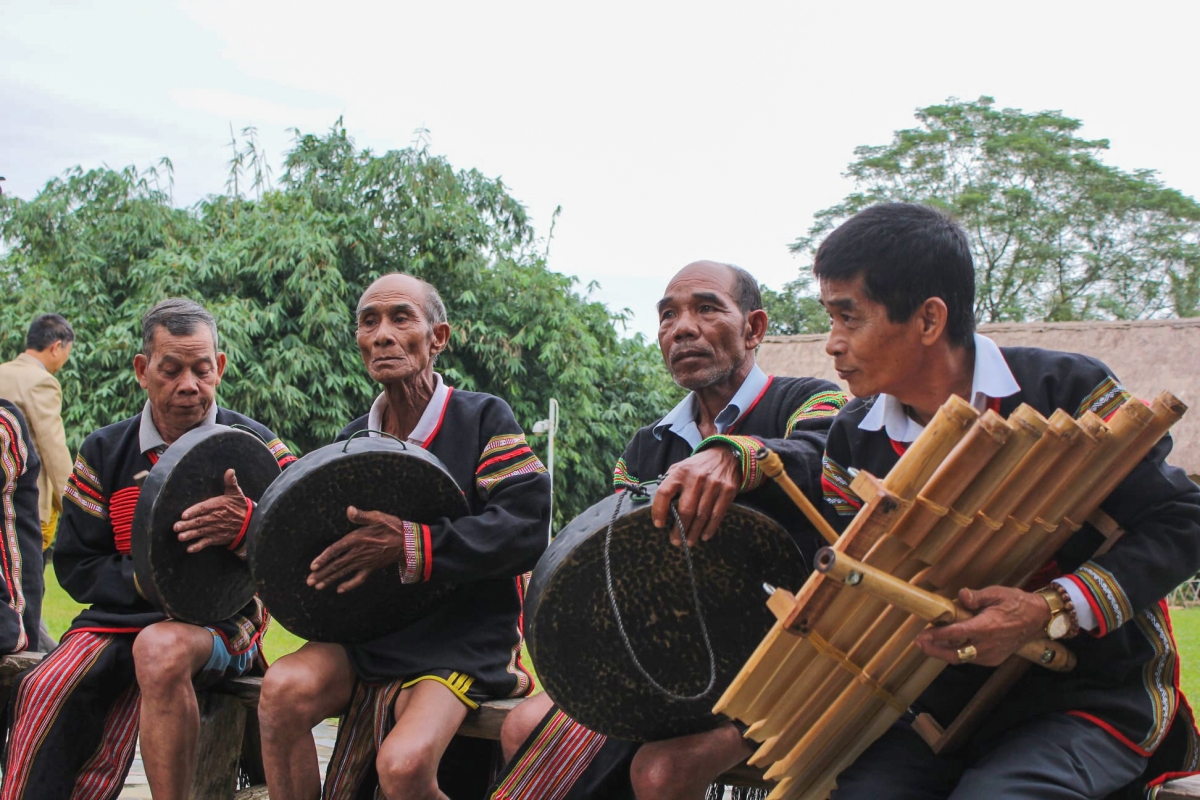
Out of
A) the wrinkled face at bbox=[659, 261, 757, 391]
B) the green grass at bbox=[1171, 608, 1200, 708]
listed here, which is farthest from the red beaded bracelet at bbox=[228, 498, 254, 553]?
the green grass at bbox=[1171, 608, 1200, 708]

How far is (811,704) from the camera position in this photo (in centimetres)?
212

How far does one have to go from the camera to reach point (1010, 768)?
2057 mm

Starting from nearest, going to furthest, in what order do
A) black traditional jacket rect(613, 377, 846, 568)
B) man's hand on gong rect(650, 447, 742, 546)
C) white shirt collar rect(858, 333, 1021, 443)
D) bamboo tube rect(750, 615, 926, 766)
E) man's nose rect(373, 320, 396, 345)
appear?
bamboo tube rect(750, 615, 926, 766) → white shirt collar rect(858, 333, 1021, 443) → man's hand on gong rect(650, 447, 742, 546) → black traditional jacket rect(613, 377, 846, 568) → man's nose rect(373, 320, 396, 345)

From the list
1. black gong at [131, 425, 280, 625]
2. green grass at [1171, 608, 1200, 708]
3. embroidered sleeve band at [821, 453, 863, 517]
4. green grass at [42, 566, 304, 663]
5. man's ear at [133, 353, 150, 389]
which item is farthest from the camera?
green grass at [1171, 608, 1200, 708]

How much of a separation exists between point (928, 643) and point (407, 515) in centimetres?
164

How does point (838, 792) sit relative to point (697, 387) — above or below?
below

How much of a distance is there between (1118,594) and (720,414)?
1215 millimetres

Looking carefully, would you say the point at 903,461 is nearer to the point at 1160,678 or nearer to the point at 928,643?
the point at 928,643

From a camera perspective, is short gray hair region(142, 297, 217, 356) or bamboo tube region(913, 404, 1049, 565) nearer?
bamboo tube region(913, 404, 1049, 565)

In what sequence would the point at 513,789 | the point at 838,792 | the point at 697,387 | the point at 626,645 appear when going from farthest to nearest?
1. the point at 697,387
2. the point at 513,789
3. the point at 626,645
4. the point at 838,792

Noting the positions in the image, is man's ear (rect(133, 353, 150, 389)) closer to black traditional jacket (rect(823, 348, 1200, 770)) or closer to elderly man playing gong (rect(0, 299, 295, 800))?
elderly man playing gong (rect(0, 299, 295, 800))

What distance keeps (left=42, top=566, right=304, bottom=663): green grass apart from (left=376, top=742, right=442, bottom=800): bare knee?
16.5 ft

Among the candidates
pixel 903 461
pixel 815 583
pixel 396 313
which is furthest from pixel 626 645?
pixel 396 313

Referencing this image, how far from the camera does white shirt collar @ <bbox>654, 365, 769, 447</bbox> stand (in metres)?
3.04
